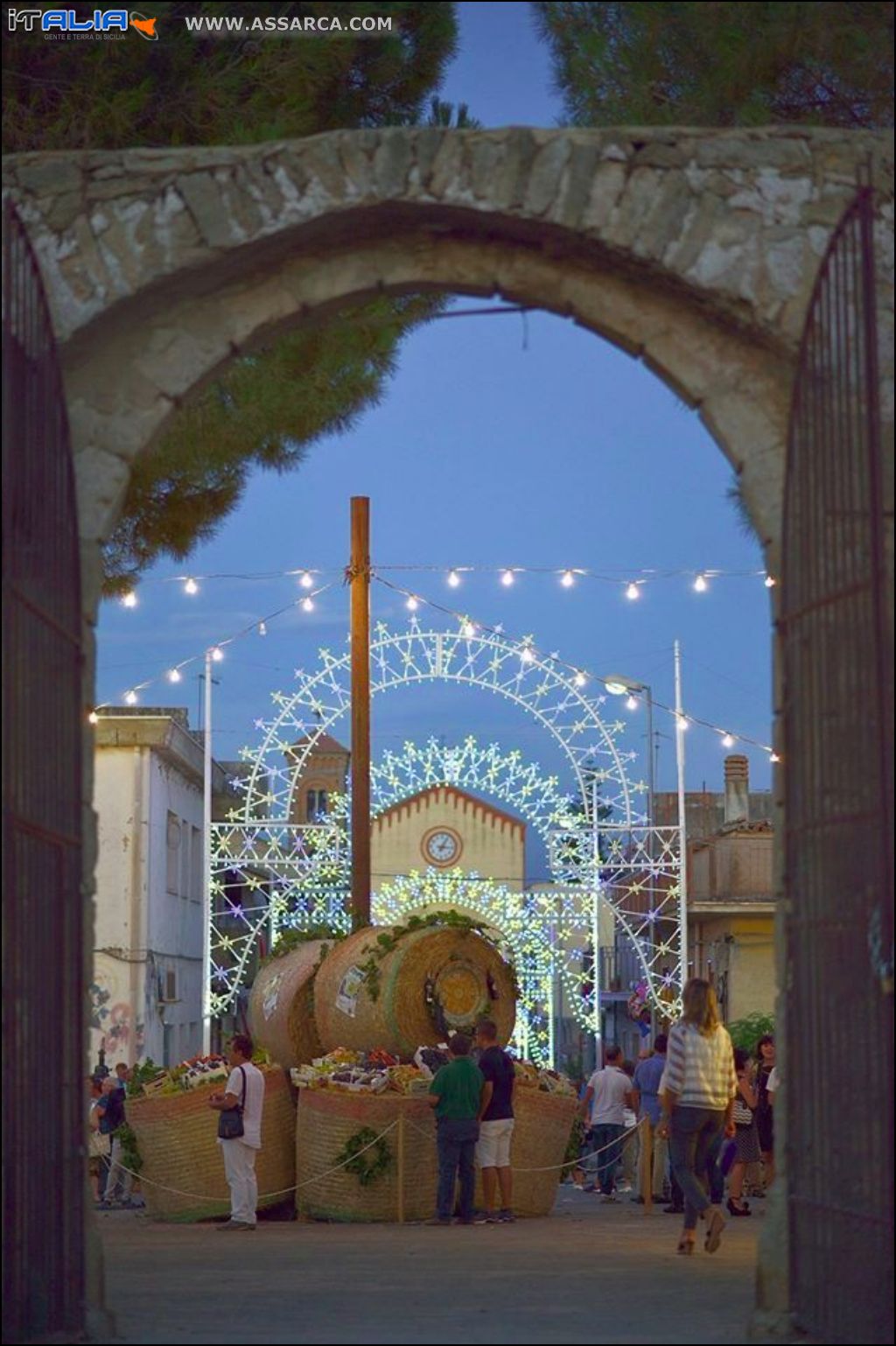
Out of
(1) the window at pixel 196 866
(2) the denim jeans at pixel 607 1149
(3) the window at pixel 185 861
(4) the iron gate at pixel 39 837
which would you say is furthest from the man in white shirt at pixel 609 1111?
(1) the window at pixel 196 866

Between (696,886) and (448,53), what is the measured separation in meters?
23.2

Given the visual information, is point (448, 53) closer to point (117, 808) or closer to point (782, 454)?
point (782, 454)

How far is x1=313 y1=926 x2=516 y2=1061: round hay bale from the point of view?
583 inches

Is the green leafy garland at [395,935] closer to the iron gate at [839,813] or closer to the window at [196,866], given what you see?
the iron gate at [839,813]

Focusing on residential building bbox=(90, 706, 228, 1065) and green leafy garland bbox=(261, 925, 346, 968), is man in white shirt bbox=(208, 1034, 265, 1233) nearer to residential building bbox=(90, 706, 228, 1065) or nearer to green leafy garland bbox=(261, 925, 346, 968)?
green leafy garland bbox=(261, 925, 346, 968)

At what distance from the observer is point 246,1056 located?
44.1 ft

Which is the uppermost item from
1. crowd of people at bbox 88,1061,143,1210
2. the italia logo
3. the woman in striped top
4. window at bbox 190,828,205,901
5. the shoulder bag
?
the italia logo

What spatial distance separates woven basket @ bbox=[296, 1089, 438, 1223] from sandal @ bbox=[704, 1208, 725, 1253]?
3.42 meters

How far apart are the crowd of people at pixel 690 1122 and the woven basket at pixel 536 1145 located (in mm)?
718

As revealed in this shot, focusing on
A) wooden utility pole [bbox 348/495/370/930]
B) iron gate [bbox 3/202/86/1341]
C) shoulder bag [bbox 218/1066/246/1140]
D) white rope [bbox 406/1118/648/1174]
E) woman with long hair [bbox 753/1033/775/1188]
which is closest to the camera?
iron gate [bbox 3/202/86/1341]

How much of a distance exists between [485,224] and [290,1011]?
8.76m

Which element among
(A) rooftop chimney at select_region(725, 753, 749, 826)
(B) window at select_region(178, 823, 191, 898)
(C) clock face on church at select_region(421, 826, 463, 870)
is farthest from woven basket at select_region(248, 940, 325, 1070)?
(C) clock face on church at select_region(421, 826, 463, 870)

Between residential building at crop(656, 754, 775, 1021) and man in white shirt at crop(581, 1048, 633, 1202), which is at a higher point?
residential building at crop(656, 754, 775, 1021)

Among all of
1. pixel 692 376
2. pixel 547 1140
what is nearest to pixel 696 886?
pixel 547 1140
